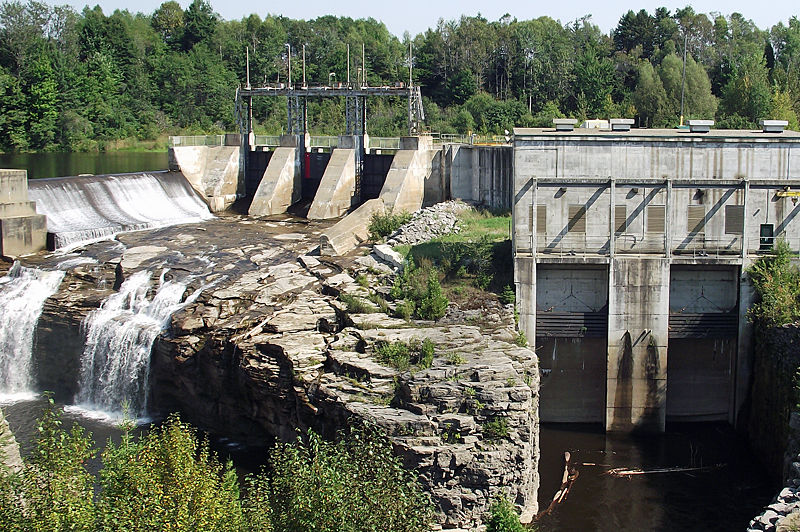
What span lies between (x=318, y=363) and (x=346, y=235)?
13.0m

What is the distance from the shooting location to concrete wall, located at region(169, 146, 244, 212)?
175 feet

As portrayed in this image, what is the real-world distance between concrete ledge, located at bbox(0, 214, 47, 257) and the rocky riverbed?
142 cm

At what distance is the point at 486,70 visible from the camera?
8756cm

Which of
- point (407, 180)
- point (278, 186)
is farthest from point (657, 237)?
point (278, 186)

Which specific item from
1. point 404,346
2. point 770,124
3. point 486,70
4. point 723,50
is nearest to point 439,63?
point 486,70

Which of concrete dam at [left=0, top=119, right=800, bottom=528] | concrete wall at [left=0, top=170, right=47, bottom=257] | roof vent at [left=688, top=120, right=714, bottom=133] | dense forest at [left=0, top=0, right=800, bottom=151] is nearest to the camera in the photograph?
concrete dam at [left=0, top=119, right=800, bottom=528]

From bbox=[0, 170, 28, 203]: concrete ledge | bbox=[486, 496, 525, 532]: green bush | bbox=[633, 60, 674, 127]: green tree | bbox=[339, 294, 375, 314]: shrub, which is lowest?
bbox=[486, 496, 525, 532]: green bush

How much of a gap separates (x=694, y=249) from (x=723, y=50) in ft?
220

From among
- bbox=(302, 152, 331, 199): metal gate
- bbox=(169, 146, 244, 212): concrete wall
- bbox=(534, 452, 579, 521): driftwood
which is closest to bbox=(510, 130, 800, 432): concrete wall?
bbox=(534, 452, 579, 521): driftwood

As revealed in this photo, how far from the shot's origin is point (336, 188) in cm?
5028

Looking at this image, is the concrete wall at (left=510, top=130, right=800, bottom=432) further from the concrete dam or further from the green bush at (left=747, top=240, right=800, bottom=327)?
the green bush at (left=747, top=240, right=800, bottom=327)

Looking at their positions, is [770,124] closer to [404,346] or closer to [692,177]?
[692,177]

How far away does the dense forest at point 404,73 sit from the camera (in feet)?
236

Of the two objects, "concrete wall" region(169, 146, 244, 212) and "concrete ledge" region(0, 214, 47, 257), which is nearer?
"concrete ledge" region(0, 214, 47, 257)
